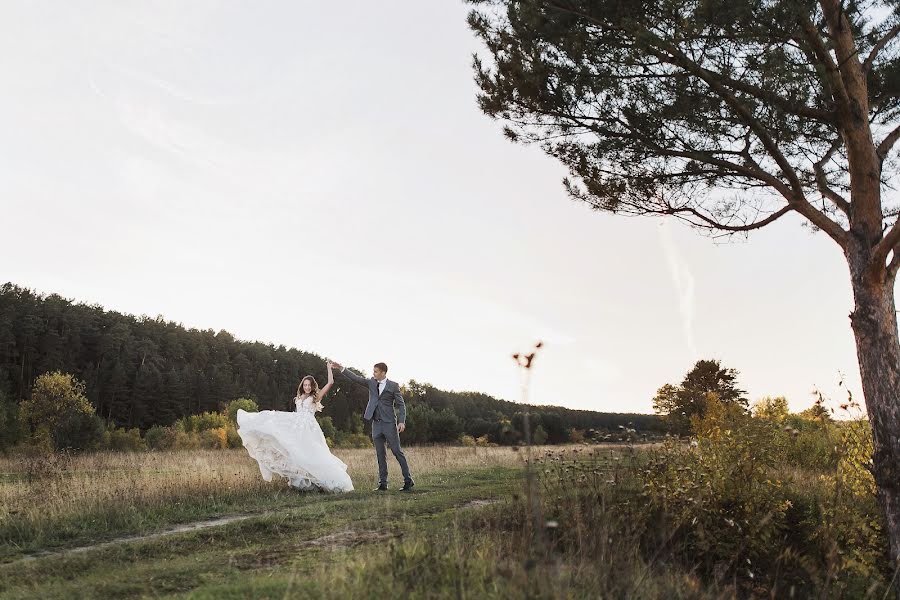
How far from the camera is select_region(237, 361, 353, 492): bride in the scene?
1112 cm

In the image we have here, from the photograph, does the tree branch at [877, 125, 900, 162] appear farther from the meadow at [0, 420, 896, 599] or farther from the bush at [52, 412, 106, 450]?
the bush at [52, 412, 106, 450]

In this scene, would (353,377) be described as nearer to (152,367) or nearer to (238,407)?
(238,407)

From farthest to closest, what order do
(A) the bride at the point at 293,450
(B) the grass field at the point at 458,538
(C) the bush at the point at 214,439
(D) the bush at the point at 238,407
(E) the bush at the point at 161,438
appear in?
(D) the bush at the point at 238,407 → (C) the bush at the point at 214,439 → (E) the bush at the point at 161,438 → (A) the bride at the point at 293,450 → (B) the grass field at the point at 458,538

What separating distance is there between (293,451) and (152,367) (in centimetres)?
4931

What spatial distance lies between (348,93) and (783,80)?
11745 millimetres

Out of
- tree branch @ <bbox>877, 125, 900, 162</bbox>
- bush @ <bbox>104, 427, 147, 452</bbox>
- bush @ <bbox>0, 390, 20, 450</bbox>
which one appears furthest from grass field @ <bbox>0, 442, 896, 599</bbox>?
bush @ <bbox>104, 427, 147, 452</bbox>

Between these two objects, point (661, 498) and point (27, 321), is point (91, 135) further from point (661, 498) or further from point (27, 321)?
point (27, 321)

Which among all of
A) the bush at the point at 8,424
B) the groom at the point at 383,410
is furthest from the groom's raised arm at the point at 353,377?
the bush at the point at 8,424

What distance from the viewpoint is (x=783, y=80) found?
760 cm

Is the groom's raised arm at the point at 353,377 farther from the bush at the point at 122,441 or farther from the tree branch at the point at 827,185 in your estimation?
the bush at the point at 122,441

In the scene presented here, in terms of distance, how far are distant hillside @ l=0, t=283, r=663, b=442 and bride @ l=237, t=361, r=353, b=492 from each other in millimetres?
24538

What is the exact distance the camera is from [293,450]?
438 inches

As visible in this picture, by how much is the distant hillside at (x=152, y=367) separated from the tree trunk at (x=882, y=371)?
85.6ft

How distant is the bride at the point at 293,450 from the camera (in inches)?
438
